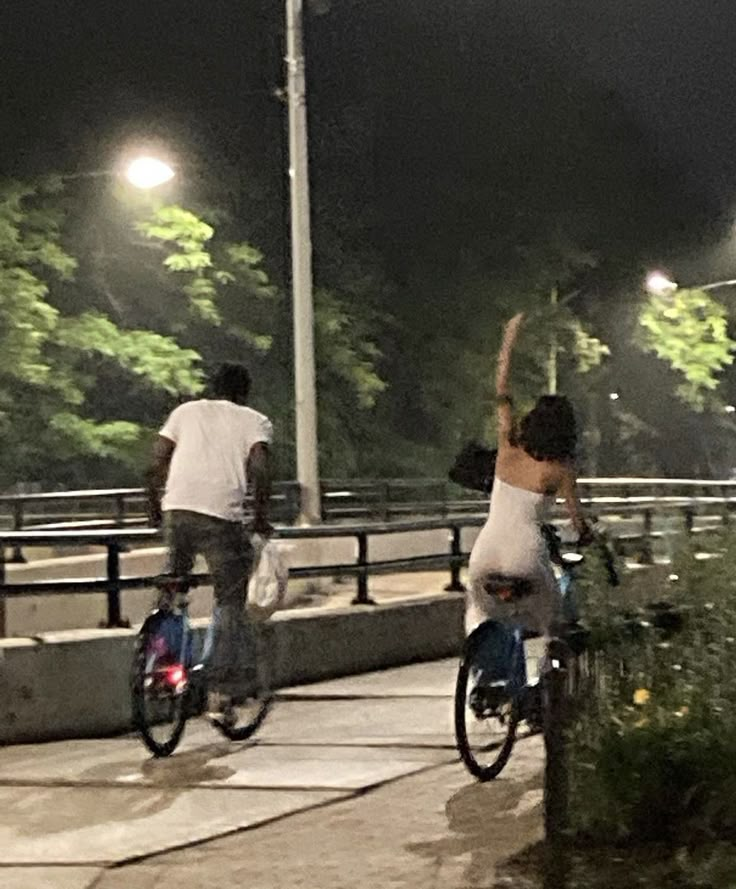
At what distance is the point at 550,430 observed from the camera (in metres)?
7.54

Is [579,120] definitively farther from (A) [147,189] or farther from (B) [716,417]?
(A) [147,189]

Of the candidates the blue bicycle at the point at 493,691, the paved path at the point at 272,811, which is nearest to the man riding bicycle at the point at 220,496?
the paved path at the point at 272,811

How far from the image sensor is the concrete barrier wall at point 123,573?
46.9 ft

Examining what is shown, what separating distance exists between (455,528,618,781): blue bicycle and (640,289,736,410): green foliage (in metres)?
34.6

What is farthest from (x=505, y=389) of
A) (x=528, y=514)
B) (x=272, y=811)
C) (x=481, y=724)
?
(x=272, y=811)

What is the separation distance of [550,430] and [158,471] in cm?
199

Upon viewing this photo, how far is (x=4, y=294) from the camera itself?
23438 mm

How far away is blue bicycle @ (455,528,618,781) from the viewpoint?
7.41 meters

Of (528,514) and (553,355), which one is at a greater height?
(553,355)

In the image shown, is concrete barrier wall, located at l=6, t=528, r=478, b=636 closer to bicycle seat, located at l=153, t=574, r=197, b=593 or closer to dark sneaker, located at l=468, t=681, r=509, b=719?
bicycle seat, located at l=153, t=574, r=197, b=593

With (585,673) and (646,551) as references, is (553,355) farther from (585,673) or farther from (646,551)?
(585,673)

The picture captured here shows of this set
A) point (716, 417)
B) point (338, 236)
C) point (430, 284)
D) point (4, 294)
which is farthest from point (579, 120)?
point (4, 294)

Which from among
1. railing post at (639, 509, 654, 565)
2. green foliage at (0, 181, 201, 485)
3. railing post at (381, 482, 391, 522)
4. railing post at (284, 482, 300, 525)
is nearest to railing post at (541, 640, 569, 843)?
railing post at (639, 509, 654, 565)

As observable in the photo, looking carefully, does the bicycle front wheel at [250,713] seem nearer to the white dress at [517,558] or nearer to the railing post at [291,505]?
the white dress at [517,558]
